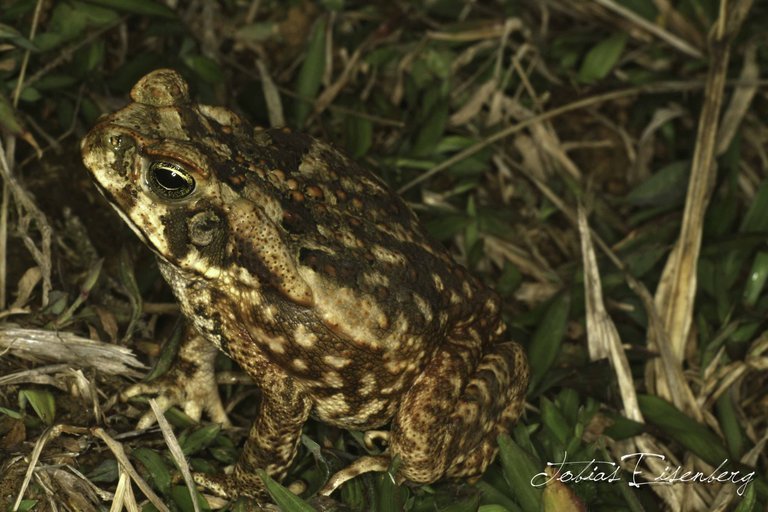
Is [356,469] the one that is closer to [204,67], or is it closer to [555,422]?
[555,422]

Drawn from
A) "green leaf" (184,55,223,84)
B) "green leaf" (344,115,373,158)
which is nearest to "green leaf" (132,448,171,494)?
"green leaf" (344,115,373,158)

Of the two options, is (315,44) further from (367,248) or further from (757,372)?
(757,372)

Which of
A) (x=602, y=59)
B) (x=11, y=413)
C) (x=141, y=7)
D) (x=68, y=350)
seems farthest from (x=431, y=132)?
(x=11, y=413)

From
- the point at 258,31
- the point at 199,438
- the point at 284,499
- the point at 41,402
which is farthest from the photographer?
the point at 258,31

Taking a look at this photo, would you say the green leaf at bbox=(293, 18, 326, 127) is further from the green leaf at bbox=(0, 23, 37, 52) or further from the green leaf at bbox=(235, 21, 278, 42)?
the green leaf at bbox=(0, 23, 37, 52)

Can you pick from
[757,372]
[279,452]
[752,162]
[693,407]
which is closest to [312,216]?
[279,452]

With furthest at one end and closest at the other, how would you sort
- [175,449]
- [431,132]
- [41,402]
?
[431,132] → [41,402] → [175,449]

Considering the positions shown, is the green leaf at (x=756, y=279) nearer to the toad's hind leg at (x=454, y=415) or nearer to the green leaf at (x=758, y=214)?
the green leaf at (x=758, y=214)
